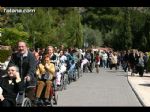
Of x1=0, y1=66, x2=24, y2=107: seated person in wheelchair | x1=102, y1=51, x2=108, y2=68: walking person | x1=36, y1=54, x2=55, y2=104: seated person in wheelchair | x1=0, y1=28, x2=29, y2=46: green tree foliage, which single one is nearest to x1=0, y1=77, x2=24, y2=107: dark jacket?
x1=0, y1=66, x2=24, y2=107: seated person in wheelchair

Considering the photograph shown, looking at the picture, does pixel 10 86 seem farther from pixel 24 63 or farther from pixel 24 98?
pixel 24 63

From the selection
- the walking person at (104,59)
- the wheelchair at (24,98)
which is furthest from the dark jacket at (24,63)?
the walking person at (104,59)

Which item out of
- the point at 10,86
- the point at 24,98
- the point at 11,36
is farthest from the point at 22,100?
the point at 11,36

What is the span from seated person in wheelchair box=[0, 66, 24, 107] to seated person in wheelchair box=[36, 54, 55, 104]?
249 centimetres

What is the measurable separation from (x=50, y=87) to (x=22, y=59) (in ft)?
7.45

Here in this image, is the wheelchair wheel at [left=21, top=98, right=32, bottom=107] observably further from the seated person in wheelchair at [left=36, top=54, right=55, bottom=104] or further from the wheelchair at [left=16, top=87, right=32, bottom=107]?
the seated person in wheelchair at [left=36, top=54, right=55, bottom=104]

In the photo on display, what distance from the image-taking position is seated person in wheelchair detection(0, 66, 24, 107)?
38.9 feet

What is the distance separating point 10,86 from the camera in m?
12.1

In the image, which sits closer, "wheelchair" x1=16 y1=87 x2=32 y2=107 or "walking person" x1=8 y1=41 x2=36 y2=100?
"wheelchair" x1=16 y1=87 x2=32 y2=107

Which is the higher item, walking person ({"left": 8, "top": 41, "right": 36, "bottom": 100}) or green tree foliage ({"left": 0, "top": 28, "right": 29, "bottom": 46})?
green tree foliage ({"left": 0, "top": 28, "right": 29, "bottom": 46})

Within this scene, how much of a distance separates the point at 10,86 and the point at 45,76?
11.5ft

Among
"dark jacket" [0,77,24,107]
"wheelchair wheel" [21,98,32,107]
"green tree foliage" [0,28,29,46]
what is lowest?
"wheelchair wheel" [21,98,32,107]

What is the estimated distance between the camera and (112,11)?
99.2 metres
